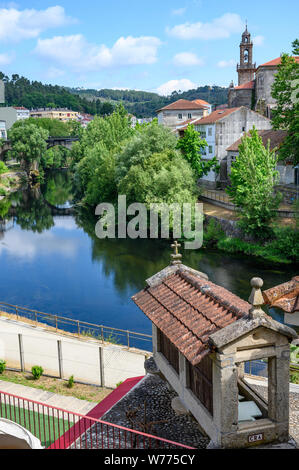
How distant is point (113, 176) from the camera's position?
152 ft

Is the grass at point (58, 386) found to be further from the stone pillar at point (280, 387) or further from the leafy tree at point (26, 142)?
the leafy tree at point (26, 142)

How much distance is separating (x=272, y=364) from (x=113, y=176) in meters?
39.8

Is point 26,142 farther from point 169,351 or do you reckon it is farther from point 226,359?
point 226,359

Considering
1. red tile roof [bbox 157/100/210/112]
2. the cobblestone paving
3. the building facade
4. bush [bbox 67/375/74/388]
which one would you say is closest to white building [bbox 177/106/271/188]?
red tile roof [bbox 157/100/210/112]

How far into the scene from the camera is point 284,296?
823cm

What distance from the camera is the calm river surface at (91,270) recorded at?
26.2 metres

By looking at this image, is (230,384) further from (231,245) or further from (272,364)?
(231,245)

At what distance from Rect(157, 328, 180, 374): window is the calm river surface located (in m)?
12.7

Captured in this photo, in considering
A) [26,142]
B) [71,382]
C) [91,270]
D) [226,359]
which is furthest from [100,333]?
[26,142]

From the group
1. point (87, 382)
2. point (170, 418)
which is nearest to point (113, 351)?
point (87, 382)

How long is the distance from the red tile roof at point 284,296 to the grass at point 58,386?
7.40 m

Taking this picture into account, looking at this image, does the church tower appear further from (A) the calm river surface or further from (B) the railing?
(B) the railing

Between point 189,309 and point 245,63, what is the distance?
77.9 metres

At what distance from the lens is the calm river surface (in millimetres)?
26250
